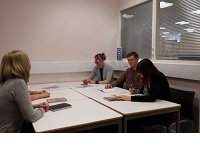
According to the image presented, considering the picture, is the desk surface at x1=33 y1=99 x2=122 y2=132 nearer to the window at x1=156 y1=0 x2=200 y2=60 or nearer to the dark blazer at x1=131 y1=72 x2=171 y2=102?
the dark blazer at x1=131 y1=72 x2=171 y2=102

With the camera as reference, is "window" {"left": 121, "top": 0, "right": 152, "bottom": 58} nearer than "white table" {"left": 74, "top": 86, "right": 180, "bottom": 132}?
No

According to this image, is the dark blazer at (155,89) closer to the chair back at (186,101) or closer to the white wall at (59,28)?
the chair back at (186,101)

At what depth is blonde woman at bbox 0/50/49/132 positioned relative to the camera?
5.02 feet

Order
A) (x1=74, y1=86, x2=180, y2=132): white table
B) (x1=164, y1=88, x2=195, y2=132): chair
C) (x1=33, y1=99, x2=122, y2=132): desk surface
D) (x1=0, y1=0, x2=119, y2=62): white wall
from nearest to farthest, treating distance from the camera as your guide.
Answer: (x1=33, y1=99, x2=122, y2=132): desk surface → (x1=74, y1=86, x2=180, y2=132): white table → (x1=164, y1=88, x2=195, y2=132): chair → (x1=0, y1=0, x2=119, y2=62): white wall

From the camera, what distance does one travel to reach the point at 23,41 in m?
3.66

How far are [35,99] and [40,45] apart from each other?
68.6 inches

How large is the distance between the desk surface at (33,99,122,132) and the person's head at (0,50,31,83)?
40 cm

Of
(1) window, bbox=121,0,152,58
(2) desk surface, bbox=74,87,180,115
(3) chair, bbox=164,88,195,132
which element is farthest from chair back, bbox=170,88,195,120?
(1) window, bbox=121,0,152,58

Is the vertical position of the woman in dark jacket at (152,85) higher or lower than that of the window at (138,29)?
lower

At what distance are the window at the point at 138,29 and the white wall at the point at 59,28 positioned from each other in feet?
0.75

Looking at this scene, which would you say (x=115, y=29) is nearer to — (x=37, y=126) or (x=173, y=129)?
(x=173, y=129)

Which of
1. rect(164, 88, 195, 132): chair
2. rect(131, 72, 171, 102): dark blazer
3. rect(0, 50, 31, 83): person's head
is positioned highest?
rect(0, 50, 31, 83): person's head

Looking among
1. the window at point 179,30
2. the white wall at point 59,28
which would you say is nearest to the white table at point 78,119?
the window at point 179,30

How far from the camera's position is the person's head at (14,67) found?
5.26ft
